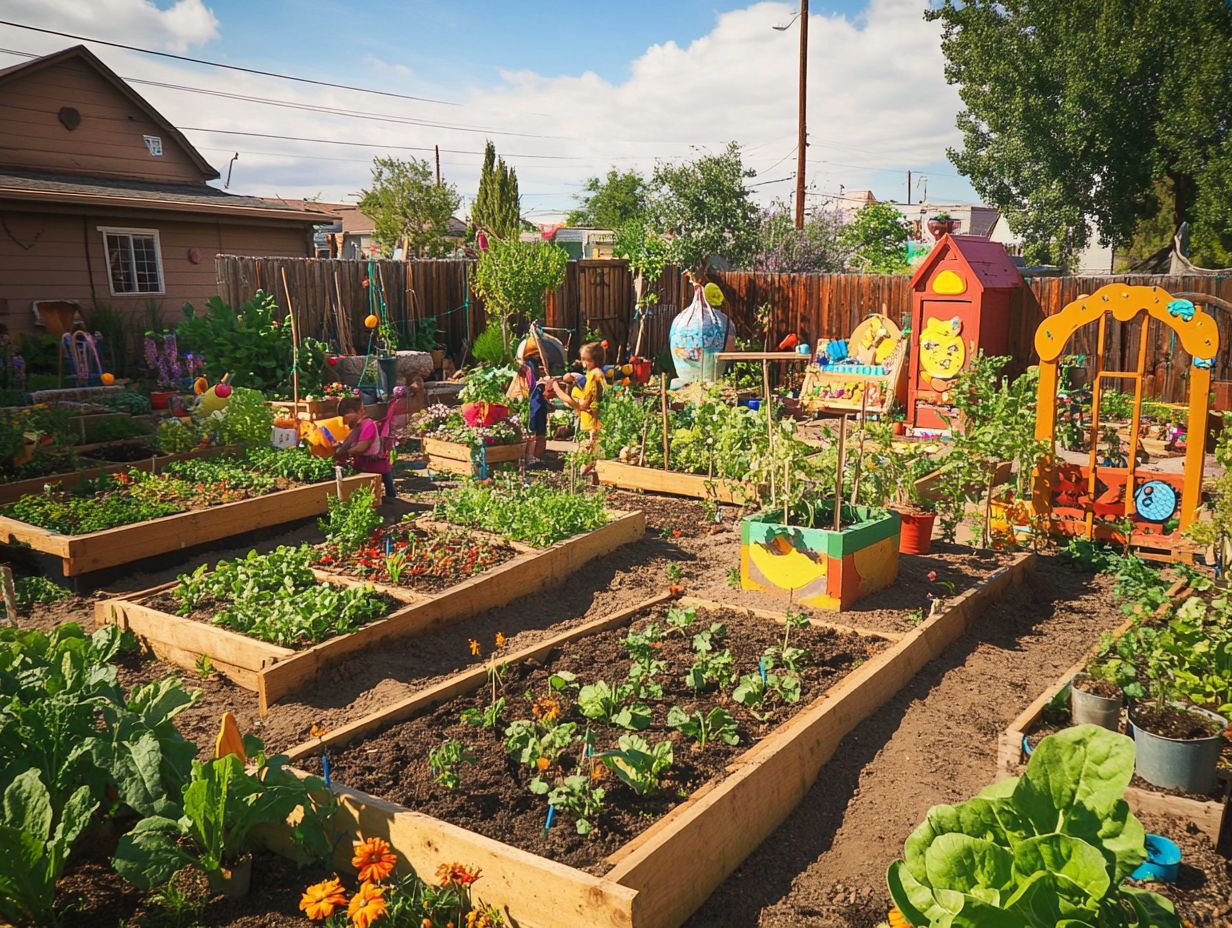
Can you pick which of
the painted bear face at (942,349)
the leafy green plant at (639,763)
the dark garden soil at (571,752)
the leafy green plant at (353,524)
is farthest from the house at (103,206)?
the leafy green plant at (639,763)

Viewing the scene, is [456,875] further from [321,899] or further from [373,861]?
[321,899]

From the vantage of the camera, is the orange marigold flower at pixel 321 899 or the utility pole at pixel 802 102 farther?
the utility pole at pixel 802 102

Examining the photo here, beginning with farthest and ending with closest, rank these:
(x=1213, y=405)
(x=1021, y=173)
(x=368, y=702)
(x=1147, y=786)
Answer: (x=1021, y=173), (x=1213, y=405), (x=368, y=702), (x=1147, y=786)

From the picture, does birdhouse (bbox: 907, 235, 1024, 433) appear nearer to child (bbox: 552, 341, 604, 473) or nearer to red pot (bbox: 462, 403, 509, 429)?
child (bbox: 552, 341, 604, 473)

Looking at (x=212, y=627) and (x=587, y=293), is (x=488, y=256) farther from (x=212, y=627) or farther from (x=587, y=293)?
(x=212, y=627)

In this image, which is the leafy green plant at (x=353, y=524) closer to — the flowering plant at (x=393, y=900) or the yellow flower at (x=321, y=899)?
the flowering plant at (x=393, y=900)

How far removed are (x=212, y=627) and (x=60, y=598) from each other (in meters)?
1.89

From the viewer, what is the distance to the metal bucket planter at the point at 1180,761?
3.57 m

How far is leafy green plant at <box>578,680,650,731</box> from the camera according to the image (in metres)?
4.08

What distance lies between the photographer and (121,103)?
19.1 m

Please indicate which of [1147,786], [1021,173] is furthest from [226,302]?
[1021,173]

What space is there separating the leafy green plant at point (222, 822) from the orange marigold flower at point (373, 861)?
44 centimetres

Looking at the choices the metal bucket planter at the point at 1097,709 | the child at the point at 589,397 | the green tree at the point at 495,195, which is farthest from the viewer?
the green tree at the point at 495,195

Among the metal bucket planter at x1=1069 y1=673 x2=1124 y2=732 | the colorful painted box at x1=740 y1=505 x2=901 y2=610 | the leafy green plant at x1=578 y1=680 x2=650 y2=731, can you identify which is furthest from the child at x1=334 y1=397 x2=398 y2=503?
the metal bucket planter at x1=1069 y1=673 x2=1124 y2=732
